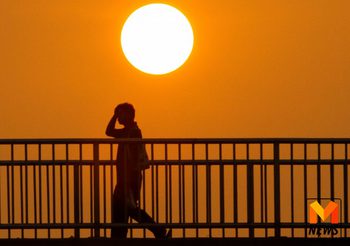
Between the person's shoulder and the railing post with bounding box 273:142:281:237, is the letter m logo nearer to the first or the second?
the railing post with bounding box 273:142:281:237

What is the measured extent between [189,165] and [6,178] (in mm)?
2535

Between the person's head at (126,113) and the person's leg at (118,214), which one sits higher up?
the person's head at (126,113)

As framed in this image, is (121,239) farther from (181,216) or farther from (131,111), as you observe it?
(131,111)

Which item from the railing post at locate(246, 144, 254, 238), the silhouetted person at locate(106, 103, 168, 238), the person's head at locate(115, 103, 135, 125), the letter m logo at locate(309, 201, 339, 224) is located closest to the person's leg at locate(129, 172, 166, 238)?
the silhouetted person at locate(106, 103, 168, 238)

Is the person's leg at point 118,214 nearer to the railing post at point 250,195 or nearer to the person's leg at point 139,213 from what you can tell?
the person's leg at point 139,213

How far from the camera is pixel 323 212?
13508mm

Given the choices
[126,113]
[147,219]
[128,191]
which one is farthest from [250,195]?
[126,113]

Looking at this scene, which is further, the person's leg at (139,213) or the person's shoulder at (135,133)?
the person's shoulder at (135,133)

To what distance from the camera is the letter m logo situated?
42.7 ft

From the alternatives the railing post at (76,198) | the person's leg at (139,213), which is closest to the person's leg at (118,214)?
the person's leg at (139,213)

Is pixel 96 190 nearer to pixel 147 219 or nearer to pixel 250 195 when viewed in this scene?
pixel 147 219

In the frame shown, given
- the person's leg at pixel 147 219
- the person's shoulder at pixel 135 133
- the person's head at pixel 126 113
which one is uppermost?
the person's head at pixel 126 113

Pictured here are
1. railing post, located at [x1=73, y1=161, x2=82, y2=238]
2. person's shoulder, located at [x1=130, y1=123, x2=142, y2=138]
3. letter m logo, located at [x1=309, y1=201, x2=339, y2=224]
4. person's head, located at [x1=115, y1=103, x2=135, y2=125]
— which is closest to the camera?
railing post, located at [x1=73, y1=161, x2=82, y2=238]

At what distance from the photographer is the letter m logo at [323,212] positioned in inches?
512
